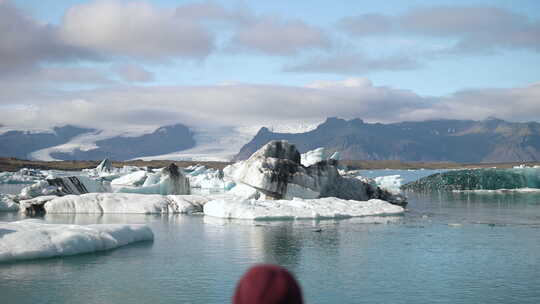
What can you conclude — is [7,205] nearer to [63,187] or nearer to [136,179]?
[63,187]

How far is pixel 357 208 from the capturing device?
28.7m

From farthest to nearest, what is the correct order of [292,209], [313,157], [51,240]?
[313,157], [292,209], [51,240]

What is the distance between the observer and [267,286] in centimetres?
307

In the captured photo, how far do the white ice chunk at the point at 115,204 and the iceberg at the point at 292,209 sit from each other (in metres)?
1.81

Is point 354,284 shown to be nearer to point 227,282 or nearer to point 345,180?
point 227,282

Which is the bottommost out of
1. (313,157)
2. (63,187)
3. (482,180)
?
(482,180)

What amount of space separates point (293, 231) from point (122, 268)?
8.70 metres

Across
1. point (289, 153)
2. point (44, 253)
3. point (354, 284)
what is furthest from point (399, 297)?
point (289, 153)

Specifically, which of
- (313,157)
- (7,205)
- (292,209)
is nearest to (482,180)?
(313,157)

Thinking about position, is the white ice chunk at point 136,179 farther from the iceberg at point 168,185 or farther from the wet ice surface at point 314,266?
the wet ice surface at point 314,266

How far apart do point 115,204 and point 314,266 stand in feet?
53.6

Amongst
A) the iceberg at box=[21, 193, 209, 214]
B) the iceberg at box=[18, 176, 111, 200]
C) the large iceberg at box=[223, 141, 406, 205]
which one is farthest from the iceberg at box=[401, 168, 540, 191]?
the iceberg at box=[18, 176, 111, 200]

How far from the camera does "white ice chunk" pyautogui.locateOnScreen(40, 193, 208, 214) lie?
2798 cm

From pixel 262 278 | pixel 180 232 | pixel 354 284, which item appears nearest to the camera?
pixel 262 278
